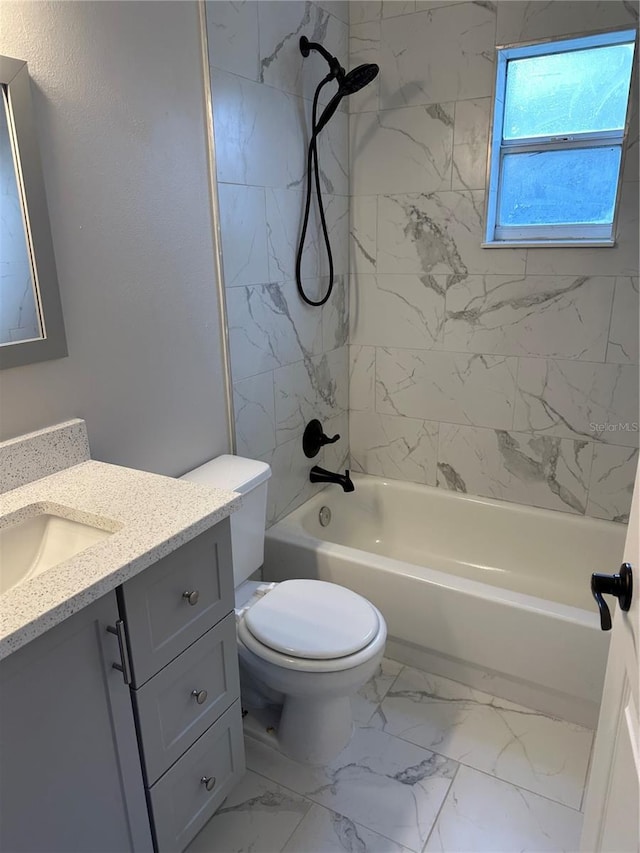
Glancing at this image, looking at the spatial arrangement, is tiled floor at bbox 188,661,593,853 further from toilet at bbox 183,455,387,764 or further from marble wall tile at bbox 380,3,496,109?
marble wall tile at bbox 380,3,496,109

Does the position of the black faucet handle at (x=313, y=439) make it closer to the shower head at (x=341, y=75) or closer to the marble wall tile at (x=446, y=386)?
the marble wall tile at (x=446, y=386)

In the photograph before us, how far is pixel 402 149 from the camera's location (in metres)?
2.39

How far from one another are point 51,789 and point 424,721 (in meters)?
1.27

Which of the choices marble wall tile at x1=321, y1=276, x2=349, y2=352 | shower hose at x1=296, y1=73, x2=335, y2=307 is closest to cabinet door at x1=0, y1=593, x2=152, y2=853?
shower hose at x1=296, y1=73, x2=335, y2=307

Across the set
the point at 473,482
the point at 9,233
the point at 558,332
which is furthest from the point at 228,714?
the point at 558,332

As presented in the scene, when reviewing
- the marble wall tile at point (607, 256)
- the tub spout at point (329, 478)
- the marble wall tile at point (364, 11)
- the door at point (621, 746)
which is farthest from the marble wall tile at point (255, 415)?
the marble wall tile at point (364, 11)

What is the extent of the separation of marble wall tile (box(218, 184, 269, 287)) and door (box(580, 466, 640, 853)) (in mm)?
1404

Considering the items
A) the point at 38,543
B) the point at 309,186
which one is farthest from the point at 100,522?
the point at 309,186

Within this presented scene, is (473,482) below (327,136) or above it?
below

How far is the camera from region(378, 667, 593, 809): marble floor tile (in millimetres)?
1732

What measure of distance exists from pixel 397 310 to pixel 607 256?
2.75ft

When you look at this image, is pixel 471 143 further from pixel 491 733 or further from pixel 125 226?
pixel 491 733

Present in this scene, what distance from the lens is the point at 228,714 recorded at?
1472mm

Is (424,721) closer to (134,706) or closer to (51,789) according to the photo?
(134,706)
